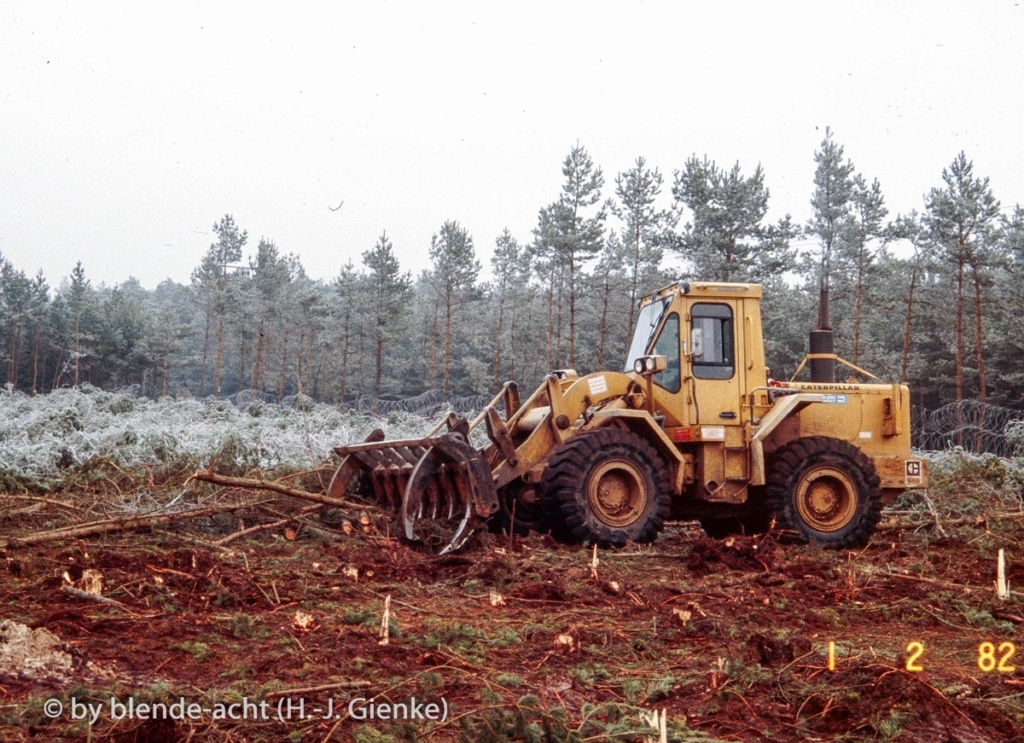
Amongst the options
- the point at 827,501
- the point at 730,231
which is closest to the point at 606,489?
the point at 827,501

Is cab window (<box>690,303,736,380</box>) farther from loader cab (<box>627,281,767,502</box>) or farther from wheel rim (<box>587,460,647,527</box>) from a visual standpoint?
wheel rim (<box>587,460,647,527</box>)

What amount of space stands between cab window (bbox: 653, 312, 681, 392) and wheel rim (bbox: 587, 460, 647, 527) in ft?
4.43

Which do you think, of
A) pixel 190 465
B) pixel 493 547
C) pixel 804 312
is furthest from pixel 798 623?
pixel 804 312

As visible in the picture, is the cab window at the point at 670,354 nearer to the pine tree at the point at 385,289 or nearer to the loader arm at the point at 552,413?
the loader arm at the point at 552,413

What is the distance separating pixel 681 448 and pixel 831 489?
5.82ft

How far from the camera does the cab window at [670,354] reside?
436 inches

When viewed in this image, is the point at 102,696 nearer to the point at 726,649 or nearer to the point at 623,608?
the point at 726,649

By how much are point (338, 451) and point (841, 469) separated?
551 cm

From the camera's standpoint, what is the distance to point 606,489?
33.2 ft

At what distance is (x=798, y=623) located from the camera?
22.4 feet

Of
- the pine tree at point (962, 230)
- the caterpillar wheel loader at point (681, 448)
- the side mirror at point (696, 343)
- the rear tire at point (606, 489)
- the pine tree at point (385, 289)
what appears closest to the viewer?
the rear tire at point (606, 489)

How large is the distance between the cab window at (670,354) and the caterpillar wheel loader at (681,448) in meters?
0.02

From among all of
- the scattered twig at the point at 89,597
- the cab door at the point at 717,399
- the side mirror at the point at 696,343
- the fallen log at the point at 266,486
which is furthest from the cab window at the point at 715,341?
the scattered twig at the point at 89,597

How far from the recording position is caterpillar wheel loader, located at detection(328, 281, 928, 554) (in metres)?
9.98
